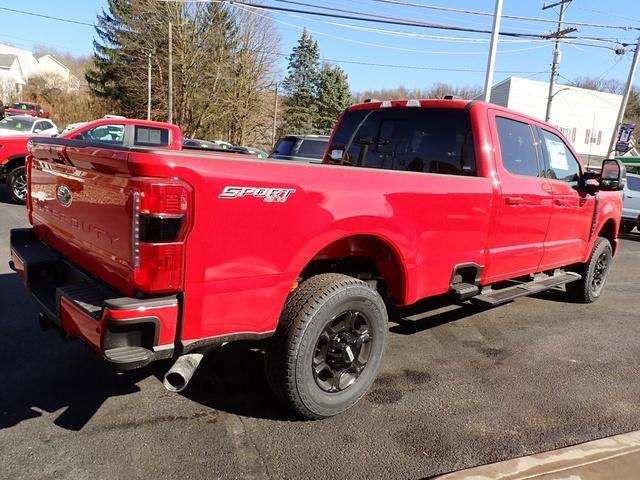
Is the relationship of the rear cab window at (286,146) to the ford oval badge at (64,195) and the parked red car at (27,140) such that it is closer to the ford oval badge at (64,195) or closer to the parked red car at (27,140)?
the parked red car at (27,140)

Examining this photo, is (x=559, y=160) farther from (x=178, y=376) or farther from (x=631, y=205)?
(x=631, y=205)

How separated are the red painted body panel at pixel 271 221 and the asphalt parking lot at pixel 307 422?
0.71 meters

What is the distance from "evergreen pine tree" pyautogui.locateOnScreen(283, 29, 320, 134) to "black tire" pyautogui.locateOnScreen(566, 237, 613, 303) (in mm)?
46898

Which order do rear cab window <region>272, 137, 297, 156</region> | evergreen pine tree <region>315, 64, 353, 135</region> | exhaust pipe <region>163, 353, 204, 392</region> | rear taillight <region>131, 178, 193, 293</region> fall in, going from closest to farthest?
1. rear taillight <region>131, 178, 193, 293</region>
2. exhaust pipe <region>163, 353, 204, 392</region>
3. rear cab window <region>272, 137, 297, 156</region>
4. evergreen pine tree <region>315, 64, 353, 135</region>

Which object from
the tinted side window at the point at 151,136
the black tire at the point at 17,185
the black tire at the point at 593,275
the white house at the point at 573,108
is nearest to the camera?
the black tire at the point at 593,275

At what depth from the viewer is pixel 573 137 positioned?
162 feet

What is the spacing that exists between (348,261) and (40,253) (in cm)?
205

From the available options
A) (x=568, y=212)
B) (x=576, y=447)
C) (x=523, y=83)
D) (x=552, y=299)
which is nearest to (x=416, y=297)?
(x=576, y=447)

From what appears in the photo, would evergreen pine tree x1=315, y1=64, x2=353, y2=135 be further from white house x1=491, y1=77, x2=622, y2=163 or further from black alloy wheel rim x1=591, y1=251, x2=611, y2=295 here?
black alloy wheel rim x1=591, y1=251, x2=611, y2=295

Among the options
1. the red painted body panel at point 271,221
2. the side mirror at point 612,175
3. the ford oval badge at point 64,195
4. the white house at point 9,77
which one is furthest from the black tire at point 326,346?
the white house at point 9,77

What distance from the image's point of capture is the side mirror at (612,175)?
523 cm

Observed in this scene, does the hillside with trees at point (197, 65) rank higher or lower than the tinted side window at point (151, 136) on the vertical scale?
higher

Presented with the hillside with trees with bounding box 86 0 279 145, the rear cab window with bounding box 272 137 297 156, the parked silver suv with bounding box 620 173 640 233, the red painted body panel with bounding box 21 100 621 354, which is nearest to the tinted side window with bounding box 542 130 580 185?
the red painted body panel with bounding box 21 100 621 354

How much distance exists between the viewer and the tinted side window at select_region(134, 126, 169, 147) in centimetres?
966
